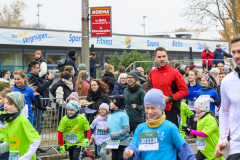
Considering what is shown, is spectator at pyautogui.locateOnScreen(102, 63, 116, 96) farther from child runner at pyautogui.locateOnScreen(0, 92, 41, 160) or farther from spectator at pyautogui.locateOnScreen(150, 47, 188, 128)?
child runner at pyautogui.locateOnScreen(0, 92, 41, 160)

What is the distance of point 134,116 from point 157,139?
3.94m

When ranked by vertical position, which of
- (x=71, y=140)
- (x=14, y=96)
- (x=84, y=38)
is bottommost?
(x=71, y=140)

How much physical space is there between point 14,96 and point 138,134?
71.5 inches

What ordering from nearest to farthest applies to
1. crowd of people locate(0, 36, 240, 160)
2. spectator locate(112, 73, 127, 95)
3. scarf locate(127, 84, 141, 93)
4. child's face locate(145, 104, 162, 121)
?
1. crowd of people locate(0, 36, 240, 160)
2. child's face locate(145, 104, 162, 121)
3. scarf locate(127, 84, 141, 93)
4. spectator locate(112, 73, 127, 95)

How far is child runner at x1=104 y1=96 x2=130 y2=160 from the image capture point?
6.58m

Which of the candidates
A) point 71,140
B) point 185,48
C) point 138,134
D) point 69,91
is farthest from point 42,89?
point 185,48

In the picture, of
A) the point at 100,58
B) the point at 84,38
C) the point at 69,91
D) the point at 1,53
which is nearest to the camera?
the point at 69,91

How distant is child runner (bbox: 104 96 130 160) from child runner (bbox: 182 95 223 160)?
51.1 inches

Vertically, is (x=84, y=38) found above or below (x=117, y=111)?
above

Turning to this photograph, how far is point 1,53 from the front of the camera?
26719mm

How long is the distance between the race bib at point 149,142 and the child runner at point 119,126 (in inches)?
111

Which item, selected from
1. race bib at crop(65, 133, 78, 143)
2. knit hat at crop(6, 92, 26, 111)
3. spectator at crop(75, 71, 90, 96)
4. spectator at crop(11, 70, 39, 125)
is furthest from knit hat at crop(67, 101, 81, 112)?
spectator at crop(75, 71, 90, 96)

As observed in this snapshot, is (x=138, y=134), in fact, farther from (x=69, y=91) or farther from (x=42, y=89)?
(x=69, y=91)

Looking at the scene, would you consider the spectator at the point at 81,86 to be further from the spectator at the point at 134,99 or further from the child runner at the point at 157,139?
the child runner at the point at 157,139
